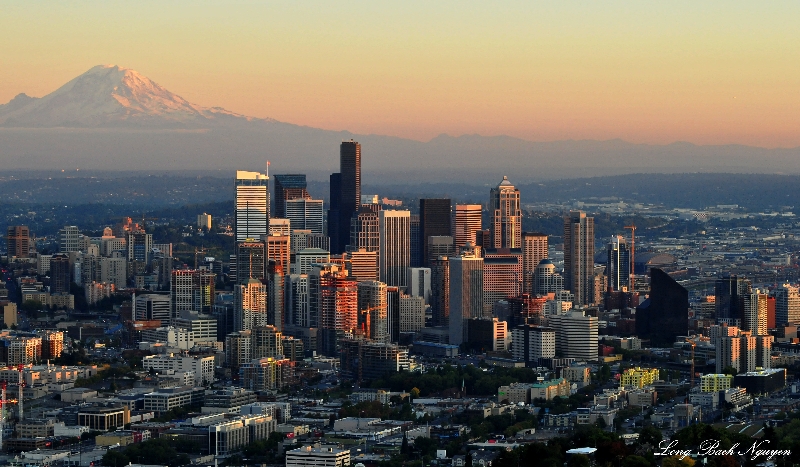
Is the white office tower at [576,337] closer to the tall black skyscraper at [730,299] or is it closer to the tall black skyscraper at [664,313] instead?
the tall black skyscraper at [664,313]

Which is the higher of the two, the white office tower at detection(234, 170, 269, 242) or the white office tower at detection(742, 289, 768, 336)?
the white office tower at detection(234, 170, 269, 242)

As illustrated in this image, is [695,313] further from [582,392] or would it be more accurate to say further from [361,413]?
[361,413]

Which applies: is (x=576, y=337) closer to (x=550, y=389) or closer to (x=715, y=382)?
(x=715, y=382)

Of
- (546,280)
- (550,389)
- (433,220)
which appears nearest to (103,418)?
(550,389)

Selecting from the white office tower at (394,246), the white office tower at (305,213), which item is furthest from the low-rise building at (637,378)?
the white office tower at (305,213)

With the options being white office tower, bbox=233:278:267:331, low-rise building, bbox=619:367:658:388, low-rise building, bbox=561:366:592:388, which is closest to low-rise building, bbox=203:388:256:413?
low-rise building, bbox=561:366:592:388

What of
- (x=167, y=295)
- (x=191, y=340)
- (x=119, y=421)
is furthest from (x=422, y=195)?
(x=119, y=421)

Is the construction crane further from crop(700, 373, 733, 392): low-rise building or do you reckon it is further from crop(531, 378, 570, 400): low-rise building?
crop(531, 378, 570, 400): low-rise building
